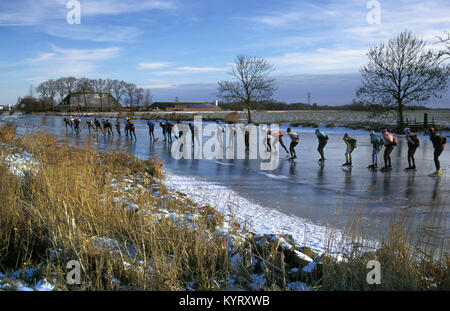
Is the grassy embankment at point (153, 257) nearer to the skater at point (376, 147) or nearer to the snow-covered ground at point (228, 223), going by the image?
the snow-covered ground at point (228, 223)

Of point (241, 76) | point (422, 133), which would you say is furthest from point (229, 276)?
point (241, 76)

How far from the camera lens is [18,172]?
6234mm

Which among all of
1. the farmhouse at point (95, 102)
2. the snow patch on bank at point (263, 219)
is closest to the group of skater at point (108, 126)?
the snow patch on bank at point (263, 219)

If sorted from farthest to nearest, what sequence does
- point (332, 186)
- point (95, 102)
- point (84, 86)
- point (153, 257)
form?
point (95, 102)
point (84, 86)
point (332, 186)
point (153, 257)

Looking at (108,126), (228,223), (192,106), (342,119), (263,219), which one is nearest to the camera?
(228,223)

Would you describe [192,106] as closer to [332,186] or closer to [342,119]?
[342,119]

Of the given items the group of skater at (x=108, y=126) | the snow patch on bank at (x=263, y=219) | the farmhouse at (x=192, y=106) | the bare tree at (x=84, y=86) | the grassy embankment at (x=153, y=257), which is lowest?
the snow patch on bank at (x=263, y=219)

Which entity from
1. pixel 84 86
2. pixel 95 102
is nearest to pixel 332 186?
pixel 84 86

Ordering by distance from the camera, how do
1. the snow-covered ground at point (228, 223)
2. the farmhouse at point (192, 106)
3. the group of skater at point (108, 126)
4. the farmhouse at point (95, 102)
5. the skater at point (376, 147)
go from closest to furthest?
the snow-covered ground at point (228, 223)
the skater at point (376, 147)
the group of skater at point (108, 126)
the farmhouse at point (95, 102)
the farmhouse at point (192, 106)

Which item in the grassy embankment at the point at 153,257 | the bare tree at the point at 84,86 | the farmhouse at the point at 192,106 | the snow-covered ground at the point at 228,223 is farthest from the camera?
the farmhouse at the point at 192,106

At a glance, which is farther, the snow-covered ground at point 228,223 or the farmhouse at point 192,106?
the farmhouse at point 192,106

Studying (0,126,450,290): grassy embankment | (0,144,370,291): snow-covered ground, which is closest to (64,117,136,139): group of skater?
(0,144,370,291): snow-covered ground
